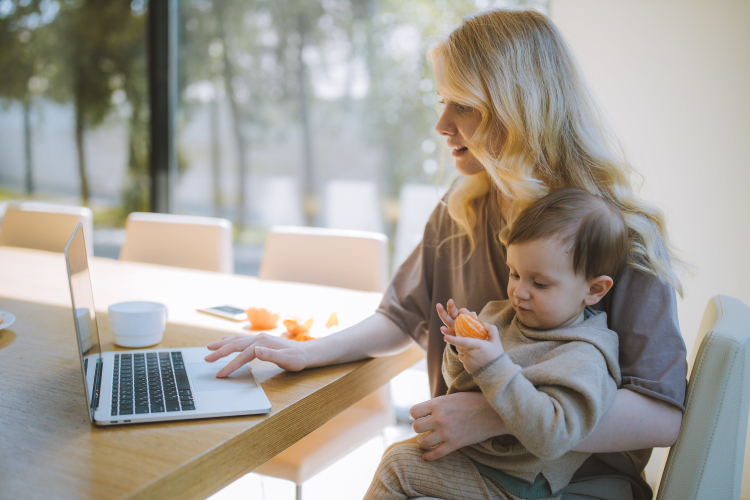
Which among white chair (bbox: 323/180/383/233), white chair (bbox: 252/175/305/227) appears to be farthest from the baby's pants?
white chair (bbox: 252/175/305/227)

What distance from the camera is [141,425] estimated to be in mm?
872

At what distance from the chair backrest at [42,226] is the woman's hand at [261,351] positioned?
1.82 meters

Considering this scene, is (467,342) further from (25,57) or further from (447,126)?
(25,57)

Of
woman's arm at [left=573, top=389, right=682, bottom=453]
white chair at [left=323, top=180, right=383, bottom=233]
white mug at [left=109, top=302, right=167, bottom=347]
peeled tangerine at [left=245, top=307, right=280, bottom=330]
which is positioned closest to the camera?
woman's arm at [left=573, top=389, right=682, bottom=453]

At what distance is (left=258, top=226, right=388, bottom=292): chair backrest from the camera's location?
204cm

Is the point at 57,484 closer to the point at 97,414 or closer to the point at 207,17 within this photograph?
the point at 97,414

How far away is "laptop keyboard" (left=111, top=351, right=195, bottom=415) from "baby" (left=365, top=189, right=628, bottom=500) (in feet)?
1.29

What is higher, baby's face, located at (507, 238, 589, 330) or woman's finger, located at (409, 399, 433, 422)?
baby's face, located at (507, 238, 589, 330)

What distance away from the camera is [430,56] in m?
1.36

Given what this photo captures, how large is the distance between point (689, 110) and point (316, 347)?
5.69ft

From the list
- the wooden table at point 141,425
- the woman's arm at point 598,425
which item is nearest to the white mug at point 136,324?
the wooden table at point 141,425

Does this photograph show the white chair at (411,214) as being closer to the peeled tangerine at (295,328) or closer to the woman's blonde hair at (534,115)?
the peeled tangerine at (295,328)

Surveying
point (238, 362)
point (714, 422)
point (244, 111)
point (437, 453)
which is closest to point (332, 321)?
point (238, 362)

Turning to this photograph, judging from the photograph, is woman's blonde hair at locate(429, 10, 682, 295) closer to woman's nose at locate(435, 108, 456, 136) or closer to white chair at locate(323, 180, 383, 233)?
woman's nose at locate(435, 108, 456, 136)
